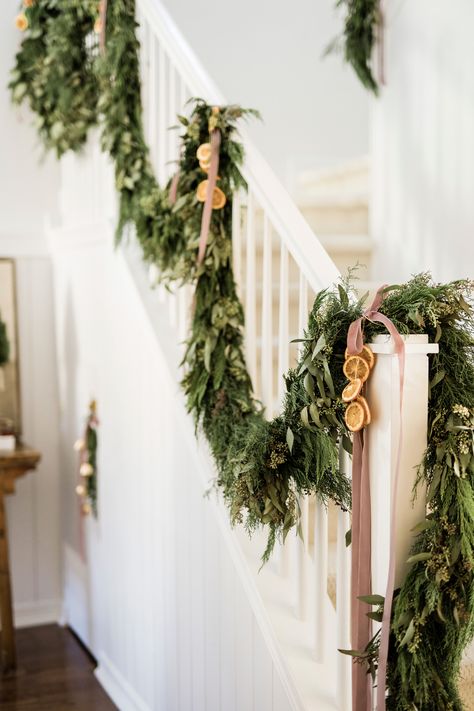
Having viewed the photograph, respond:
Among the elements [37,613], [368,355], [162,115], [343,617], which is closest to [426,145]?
[162,115]

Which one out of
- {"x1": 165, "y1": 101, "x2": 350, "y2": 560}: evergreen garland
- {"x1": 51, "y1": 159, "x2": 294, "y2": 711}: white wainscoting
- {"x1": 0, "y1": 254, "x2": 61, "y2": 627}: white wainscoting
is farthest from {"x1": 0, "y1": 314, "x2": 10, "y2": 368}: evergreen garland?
{"x1": 165, "y1": 101, "x2": 350, "y2": 560}: evergreen garland

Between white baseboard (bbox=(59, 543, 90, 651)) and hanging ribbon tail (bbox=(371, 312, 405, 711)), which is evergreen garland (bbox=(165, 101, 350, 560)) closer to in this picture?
hanging ribbon tail (bbox=(371, 312, 405, 711))

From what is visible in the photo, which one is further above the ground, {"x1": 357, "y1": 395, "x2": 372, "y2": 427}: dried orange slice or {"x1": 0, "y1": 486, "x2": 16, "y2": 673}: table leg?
{"x1": 357, "y1": 395, "x2": 372, "y2": 427}: dried orange slice

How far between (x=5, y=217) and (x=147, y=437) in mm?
1688

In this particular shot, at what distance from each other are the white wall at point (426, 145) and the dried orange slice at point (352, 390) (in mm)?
1276

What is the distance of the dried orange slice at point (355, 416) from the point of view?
162 cm

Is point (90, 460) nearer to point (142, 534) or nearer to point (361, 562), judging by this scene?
point (142, 534)

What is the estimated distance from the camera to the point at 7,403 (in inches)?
155

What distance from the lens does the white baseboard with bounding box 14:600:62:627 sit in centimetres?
401

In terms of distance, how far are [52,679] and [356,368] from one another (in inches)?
91.6

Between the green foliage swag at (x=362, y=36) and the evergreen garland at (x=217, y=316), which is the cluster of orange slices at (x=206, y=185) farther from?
the green foliage swag at (x=362, y=36)

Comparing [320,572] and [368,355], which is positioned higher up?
[368,355]

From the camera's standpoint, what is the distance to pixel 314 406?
169 cm

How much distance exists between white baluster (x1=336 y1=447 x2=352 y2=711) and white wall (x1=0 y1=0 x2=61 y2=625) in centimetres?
253
